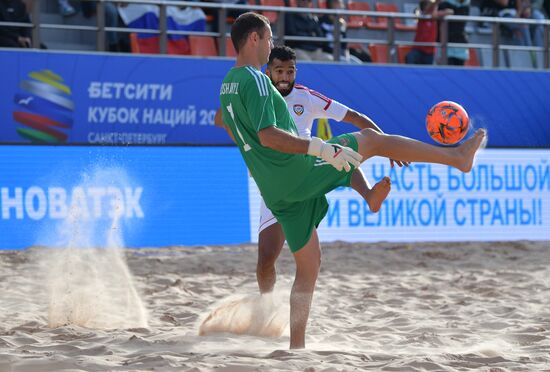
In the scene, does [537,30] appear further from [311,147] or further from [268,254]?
[311,147]

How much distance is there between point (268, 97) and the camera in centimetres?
498

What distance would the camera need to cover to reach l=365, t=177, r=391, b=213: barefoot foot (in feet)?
16.8

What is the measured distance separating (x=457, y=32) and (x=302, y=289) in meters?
9.47

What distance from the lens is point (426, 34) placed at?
13914mm

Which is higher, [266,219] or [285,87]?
[285,87]

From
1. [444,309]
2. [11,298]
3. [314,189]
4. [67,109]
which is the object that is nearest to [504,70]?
[67,109]

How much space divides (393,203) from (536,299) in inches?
154

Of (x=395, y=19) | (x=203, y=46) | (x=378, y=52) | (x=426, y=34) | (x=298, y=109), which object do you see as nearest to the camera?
(x=298, y=109)

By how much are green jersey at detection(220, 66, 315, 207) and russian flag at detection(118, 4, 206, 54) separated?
740cm

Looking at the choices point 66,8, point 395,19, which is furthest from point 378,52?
point 66,8

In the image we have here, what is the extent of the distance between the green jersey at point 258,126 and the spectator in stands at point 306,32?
7.98 m

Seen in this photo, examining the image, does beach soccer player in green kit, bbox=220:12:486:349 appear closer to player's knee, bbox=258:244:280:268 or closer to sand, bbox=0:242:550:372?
sand, bbox=0:242:550:372

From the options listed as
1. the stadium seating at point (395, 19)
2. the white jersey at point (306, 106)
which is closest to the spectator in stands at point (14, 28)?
the stadium seating at point (395, 19)

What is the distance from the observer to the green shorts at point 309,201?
513 cm
